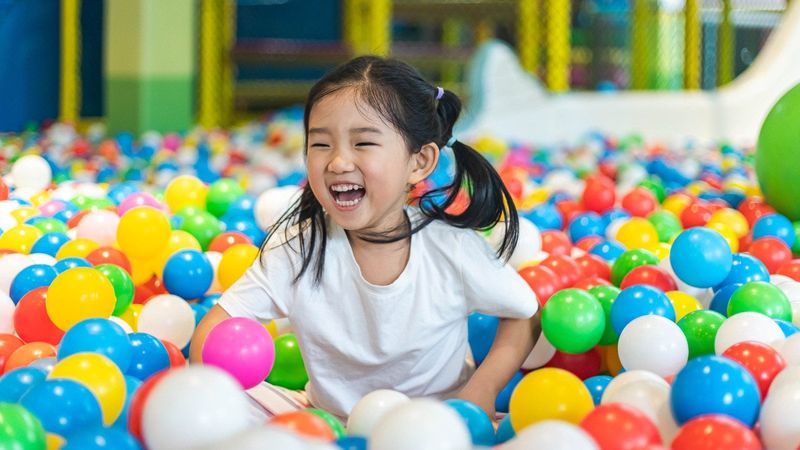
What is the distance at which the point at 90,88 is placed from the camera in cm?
574

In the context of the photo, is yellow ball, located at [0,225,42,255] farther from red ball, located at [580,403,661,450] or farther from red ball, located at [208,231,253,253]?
red ball, located at [580,403,661,450]

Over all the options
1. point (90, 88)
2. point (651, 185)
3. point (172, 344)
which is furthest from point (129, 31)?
point (172, 344)

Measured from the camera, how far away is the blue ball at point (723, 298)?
1631mm

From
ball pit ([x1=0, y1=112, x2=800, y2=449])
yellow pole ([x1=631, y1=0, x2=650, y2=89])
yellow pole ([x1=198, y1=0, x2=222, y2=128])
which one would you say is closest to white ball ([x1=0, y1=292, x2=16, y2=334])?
ball pit ([x1=0, y1=112, x2=800, y2=449])

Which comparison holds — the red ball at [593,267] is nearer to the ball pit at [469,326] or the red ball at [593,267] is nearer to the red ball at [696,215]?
the ball pit at [469,326]

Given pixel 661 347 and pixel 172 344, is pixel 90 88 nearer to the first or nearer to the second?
pixel 172 344

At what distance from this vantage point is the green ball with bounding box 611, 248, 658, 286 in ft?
6.03

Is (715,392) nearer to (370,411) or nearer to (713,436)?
(713,436)

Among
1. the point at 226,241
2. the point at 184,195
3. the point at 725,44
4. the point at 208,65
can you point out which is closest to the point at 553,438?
the point at 226,241

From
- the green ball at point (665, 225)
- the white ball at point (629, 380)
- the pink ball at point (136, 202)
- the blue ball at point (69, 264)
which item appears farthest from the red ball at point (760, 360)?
the pink ball at point (136, 202)

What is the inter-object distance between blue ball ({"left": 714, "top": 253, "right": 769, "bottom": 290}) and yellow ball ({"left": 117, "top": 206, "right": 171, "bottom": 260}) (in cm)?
107

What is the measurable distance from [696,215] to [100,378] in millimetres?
1677

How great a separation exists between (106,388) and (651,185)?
217cm

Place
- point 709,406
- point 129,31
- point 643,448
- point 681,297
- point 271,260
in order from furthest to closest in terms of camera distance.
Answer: point 129,31, point 681,297, point 271,260, point 709,406, point 643,448
